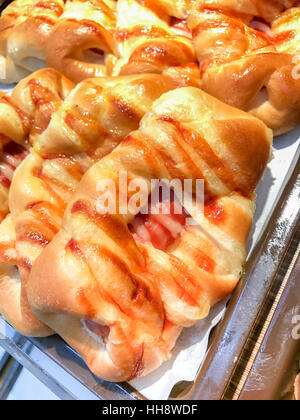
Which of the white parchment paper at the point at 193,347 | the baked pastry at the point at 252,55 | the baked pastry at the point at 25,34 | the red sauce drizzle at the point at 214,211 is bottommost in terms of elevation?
the white parchment paper at the point at 193,347

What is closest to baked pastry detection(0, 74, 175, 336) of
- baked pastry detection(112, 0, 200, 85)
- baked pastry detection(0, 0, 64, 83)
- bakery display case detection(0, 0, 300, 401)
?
bakery display case detection(0, 0, 300, 401)

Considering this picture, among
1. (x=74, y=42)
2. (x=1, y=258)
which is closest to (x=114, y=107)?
(x=74, y=42)

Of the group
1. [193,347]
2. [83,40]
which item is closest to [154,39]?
[83,40]

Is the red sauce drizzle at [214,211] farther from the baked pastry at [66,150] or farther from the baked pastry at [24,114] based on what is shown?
the baked pastry at [24,114]

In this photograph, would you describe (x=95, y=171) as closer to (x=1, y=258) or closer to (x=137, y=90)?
(x=137, y=90)

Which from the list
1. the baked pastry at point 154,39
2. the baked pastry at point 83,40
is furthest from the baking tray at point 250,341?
the baked pastry at point 83,40

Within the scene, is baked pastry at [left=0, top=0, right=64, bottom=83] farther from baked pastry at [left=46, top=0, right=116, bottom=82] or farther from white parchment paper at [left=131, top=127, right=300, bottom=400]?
white parchment paper at [left=131, top=127, right=300, bottom=400]

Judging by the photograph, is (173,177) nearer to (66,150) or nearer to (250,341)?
(66,150)

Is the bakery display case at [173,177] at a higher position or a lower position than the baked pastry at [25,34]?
lower
